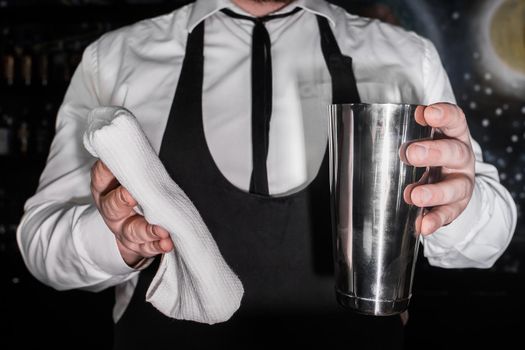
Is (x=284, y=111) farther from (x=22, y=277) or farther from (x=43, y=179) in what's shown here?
(x=22, y=277)

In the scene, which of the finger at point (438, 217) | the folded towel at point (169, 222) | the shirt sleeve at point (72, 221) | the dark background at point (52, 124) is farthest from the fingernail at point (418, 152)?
the dark background at point (52, 124)

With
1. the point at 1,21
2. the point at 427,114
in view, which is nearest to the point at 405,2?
the point at 1,21

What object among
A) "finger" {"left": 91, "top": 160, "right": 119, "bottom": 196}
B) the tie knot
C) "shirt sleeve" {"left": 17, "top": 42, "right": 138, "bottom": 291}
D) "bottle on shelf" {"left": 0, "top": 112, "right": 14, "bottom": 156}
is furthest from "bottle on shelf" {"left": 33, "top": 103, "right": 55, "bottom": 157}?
"finger" {"left": 91, "top": 160, "right": 119, "bottom": 196}

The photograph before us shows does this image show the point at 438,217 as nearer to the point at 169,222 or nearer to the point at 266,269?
the point at 169,222

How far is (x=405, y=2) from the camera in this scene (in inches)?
118

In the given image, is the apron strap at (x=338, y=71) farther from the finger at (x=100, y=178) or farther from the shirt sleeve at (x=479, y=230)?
the finger at (x=100, y=178)

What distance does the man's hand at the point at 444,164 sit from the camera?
0.64 meters

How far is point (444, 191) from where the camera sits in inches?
26.7

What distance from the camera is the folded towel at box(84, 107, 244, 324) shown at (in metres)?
0.66

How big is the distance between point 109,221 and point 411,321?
2095 mm

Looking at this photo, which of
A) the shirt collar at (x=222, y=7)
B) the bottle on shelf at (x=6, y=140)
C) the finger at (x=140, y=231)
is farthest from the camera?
the bottle on shelf at (x=6, y=140)

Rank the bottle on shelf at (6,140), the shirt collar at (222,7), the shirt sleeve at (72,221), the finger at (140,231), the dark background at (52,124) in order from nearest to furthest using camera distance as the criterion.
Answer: the finger at (140,231) < the shirt sleeve at (72,221) < the shirt collar at (222,7) < the dark background at (52,124) < the bottle on shelf at (6,140)

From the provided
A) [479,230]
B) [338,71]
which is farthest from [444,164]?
[338,71]

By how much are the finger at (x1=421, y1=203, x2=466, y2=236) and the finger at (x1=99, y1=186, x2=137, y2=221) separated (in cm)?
35
